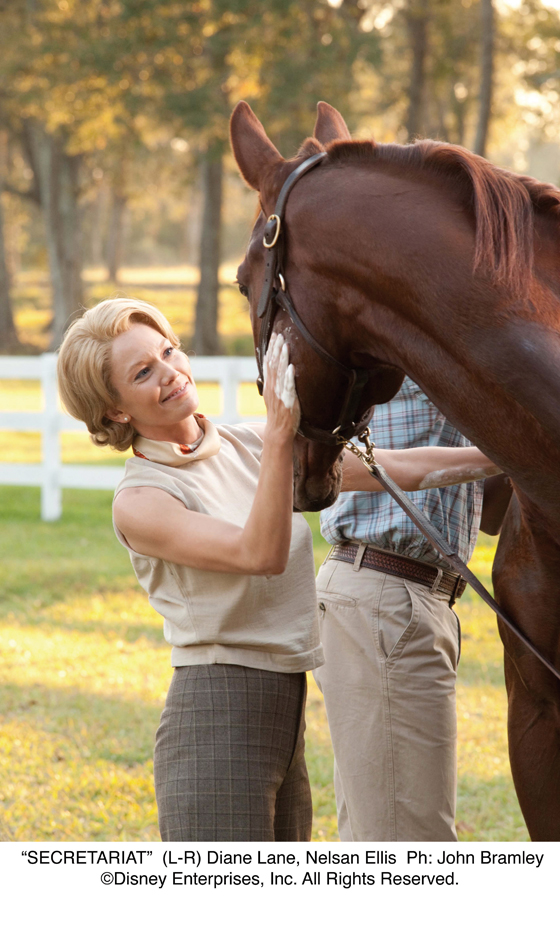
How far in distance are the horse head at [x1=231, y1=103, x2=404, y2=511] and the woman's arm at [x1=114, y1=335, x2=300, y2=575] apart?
52 millimetres

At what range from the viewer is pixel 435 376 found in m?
1.75

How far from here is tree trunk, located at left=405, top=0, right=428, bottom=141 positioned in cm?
2209

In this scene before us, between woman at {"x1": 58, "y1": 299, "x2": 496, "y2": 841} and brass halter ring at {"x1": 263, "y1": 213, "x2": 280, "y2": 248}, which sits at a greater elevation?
brass halter ring at {"x1": 263, "y1": 213, "x2": 280, "y2": 248}

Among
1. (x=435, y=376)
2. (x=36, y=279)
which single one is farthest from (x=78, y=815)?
(x=36, y=279)

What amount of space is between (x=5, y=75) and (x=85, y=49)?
347 centimetres

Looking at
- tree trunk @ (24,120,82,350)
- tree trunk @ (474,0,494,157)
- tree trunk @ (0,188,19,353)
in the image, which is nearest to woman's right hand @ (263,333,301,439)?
tree trunk @ (474,0,494,157)

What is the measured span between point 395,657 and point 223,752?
24.6 inches

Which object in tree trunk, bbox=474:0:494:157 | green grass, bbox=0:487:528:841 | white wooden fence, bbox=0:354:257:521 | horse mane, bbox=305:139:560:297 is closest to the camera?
horse mane, bbox=305:139:560:297

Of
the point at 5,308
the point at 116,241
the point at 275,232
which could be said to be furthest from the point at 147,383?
the point at 116,241

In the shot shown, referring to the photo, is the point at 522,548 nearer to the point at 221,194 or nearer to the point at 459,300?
the point at 459,300

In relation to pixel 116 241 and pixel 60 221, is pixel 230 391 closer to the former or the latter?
pixel 60 221

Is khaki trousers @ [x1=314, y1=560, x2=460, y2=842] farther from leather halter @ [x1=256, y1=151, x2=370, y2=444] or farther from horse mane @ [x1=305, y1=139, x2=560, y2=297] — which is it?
horse mane @ [x1=305, y1=139, x2=560, y2=297]

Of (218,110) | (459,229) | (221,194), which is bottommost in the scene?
(221,194)

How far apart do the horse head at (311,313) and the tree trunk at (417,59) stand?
20473 millimetres
